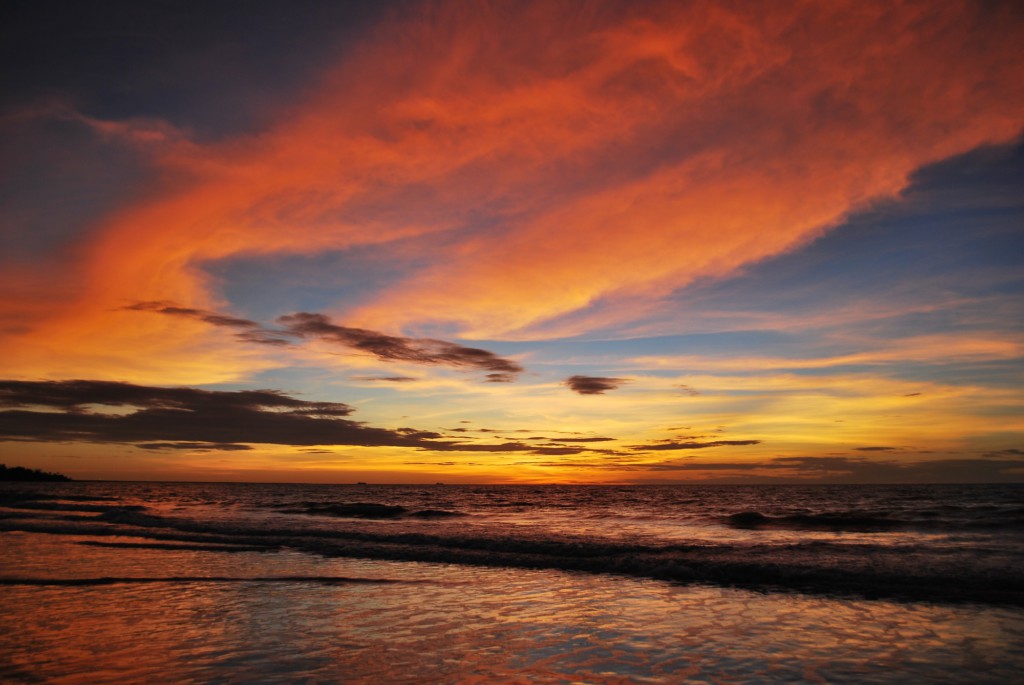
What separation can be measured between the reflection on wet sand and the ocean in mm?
54

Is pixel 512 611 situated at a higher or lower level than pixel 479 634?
lower

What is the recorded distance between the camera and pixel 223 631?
10414 millimetres

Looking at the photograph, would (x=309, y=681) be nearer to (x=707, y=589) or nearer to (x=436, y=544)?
(x=707, y=589)

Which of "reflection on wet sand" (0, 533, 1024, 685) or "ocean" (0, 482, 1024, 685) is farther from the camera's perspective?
"ocean" (0, 482, 1024, 685)

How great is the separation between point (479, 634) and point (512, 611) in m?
2.14

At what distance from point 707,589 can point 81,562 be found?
18763 mm

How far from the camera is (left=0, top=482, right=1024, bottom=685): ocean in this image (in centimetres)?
848

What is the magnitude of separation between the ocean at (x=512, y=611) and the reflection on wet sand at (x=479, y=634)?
54mm

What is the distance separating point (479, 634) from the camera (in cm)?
1035

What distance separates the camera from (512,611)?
40.5 ft

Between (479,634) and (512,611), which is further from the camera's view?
(512,611)

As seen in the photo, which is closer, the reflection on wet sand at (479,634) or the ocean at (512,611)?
the reflection on wet sand at (479,634)

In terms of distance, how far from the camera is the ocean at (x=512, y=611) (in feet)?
27.8

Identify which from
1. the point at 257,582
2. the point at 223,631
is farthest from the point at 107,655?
the point at 257,582
